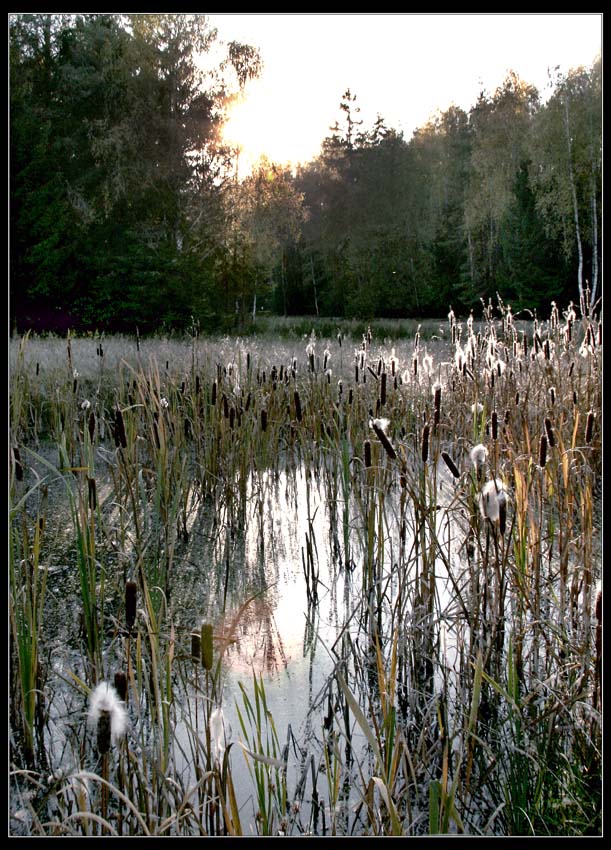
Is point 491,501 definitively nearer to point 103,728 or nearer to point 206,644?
A: point 206,644

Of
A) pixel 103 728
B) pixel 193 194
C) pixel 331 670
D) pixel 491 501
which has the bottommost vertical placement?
pixel 331 670

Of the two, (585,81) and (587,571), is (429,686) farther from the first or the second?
(585,81)

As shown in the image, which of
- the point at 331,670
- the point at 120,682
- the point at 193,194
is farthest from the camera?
the point at 193,194

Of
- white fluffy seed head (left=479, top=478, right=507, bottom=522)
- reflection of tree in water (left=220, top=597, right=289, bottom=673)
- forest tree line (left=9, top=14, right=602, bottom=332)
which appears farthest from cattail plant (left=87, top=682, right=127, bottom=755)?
forest tree line (left=9, top=14, right=602, bottom=332)

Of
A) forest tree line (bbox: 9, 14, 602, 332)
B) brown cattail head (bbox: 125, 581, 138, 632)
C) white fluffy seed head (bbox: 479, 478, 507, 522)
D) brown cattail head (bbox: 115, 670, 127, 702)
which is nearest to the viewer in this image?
brown cattail head (bbox: 115, 670, 127, 702)

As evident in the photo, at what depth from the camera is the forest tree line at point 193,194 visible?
52.1 feet

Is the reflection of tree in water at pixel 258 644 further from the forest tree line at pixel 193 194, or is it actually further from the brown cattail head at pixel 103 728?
the forest tree line at pixel 193 194

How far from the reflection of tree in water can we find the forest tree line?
1343cm

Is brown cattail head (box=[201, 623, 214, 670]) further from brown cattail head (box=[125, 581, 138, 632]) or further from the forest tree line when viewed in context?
the forest tree line

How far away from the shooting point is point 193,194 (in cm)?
1845

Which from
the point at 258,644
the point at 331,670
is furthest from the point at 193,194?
the point at 331,670

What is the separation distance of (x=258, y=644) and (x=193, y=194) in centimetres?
1772

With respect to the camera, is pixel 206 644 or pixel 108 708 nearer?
pixel 108 708

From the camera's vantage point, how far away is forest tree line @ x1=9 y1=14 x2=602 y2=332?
52.1 feet
